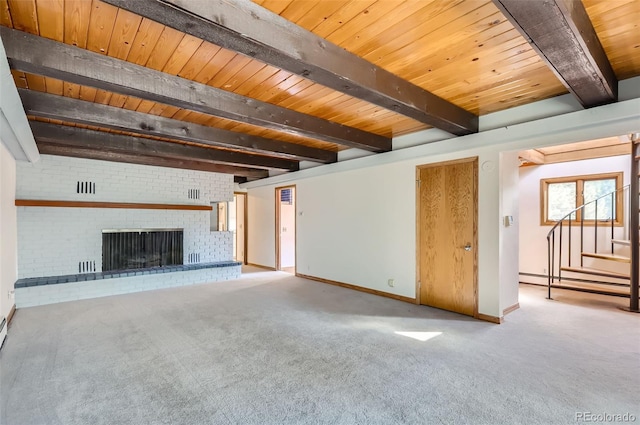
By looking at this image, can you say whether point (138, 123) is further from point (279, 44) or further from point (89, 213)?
point (89, 213)

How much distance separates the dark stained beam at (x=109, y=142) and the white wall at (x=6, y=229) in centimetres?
47

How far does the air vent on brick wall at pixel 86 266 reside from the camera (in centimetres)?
514

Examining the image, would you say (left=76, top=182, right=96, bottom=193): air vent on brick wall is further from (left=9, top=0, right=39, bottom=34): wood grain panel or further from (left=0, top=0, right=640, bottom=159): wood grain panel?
(left=9, top=0, right=39, bottom=34): wood grain panel

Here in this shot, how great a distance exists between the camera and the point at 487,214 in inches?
149

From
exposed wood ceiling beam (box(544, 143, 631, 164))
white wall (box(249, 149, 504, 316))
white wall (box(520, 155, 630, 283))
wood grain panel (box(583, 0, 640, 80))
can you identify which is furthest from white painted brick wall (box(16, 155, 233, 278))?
exposed wood ceiling beam (box(544, 143, 631, 164))

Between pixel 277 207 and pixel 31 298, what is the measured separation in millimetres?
4443

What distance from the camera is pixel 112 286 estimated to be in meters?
5.04

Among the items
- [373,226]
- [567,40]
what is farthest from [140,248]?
[567,40]

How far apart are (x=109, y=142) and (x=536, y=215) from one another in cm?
747

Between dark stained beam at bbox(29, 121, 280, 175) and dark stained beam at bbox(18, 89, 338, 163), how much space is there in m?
1.10

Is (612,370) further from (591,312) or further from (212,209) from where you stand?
(212,209)

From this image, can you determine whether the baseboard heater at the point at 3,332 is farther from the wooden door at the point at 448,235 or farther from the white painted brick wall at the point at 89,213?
the wooden door at the point at 448,235

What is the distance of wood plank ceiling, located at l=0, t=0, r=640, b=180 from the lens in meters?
1.82

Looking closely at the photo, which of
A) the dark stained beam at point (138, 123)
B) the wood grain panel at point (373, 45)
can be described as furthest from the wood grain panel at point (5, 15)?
the dark stained beam at point (138, 123)
